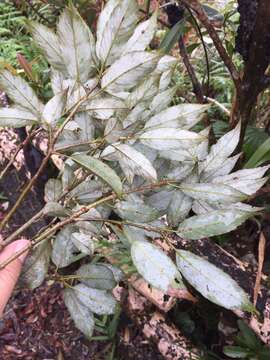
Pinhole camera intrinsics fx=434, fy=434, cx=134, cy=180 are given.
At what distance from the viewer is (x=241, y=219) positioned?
0.49 meters

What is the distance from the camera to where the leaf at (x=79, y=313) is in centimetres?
64

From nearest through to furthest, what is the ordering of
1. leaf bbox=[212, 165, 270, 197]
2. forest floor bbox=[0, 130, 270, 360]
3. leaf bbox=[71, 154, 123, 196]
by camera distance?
leaf bbox=[71, 154, 123, 196] < leaf bbox=[212, 165, 270, 197] < forest floor bbox=[0, 130, 270, 360]

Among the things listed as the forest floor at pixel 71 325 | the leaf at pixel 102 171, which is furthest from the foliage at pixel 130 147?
the forest floor at pixel 71 325

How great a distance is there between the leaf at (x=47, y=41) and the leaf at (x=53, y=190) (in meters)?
0.17

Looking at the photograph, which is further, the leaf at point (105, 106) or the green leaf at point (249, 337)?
the green leaf at point (249, 337)

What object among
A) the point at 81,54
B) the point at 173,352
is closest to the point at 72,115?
the point at 81,54

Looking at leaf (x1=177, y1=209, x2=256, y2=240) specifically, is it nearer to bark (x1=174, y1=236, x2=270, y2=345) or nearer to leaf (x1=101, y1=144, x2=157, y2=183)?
leaf (x1=101, y1=144, x2=157, y2=183)

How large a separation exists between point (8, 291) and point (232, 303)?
293 mm

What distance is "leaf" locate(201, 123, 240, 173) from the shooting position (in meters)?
0.60

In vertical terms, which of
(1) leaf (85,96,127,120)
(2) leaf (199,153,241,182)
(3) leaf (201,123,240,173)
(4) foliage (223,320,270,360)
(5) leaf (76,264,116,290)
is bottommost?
(4) foliage (223,320,270,360)

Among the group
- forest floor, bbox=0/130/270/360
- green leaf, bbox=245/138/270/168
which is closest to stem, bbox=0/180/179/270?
green leaf, bbox=245/138/270/168

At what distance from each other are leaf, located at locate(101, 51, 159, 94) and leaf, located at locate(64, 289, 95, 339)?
0.32 meters

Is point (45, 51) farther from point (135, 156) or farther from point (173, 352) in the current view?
point (173, 352)

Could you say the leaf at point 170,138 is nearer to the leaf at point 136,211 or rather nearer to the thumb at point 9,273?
the leaf at point 136,211
